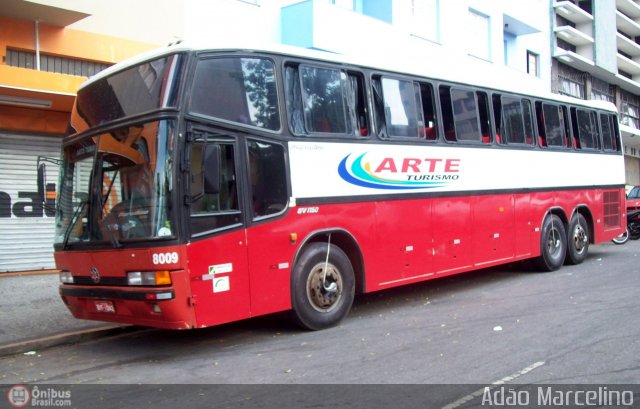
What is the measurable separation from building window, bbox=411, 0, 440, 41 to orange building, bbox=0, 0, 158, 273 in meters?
9.50

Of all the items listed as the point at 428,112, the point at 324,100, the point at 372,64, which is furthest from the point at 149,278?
the point at 428,112

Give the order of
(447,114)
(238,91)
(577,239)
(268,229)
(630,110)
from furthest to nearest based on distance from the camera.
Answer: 1. (630,110)
2. (577,239)
3. (447,114)
4. (268,229)
5. (238,91)

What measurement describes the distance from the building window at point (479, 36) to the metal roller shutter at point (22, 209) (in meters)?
15.5

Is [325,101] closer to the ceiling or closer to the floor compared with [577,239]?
closer to the ceiling

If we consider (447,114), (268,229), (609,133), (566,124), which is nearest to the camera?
(268,229)

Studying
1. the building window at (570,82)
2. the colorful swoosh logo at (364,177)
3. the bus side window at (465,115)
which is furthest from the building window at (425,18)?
the building window at (570,82)

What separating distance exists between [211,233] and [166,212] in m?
0.56

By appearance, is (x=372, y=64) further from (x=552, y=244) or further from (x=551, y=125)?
(x=552, y=244)

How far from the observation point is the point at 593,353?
6.21 meters

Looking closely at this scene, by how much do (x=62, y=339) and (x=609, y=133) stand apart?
13.1 m

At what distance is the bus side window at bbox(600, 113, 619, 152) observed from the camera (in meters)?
14.5

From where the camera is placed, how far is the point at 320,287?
301 inches

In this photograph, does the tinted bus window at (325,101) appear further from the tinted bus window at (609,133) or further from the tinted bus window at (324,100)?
the tinted bus window at (609,133)

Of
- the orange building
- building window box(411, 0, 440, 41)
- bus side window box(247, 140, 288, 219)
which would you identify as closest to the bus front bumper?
bus side window box(247, 140, 288, 219)
